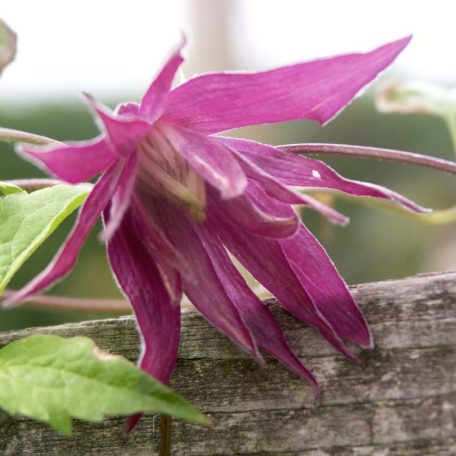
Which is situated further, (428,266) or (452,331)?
(428,266)

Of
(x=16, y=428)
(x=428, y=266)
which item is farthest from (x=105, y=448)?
(x=428, y=266)

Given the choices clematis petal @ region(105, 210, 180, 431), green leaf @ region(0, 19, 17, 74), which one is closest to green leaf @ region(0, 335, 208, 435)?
clematis petal @ region(105, 210, 180, 431)

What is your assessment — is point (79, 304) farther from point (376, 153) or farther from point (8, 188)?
point (376, 153)

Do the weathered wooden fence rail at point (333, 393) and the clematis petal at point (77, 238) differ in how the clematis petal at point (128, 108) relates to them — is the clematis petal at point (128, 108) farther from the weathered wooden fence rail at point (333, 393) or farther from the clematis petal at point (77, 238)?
the weathered wooden fence rail at point (333, 393)

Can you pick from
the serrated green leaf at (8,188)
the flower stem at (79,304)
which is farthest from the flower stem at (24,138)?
the flower stem at (79,304)

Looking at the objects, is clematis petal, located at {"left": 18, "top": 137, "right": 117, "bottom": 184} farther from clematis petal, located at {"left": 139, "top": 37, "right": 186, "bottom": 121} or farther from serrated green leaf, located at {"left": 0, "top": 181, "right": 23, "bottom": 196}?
serrated green leaf, located at {"left": 0, "top": 181, "right": 23, "bottom": 196}

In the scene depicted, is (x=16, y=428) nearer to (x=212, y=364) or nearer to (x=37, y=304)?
(x=212, y=364)
